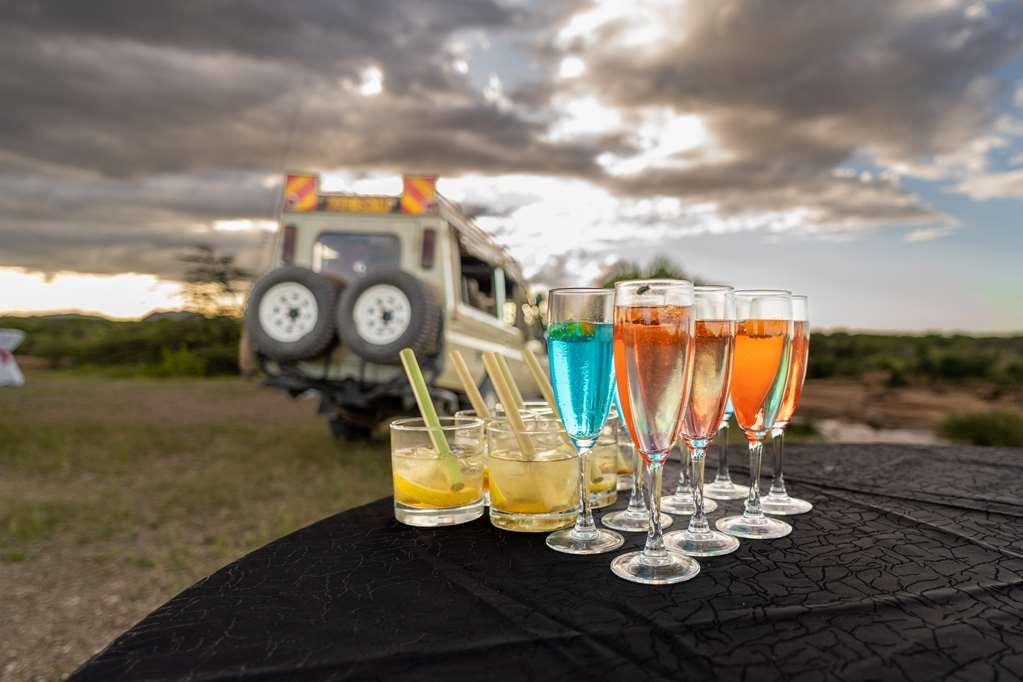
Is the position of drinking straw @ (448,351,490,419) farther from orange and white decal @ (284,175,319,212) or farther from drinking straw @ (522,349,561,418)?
orange and white decal @ (284,175,319,212)

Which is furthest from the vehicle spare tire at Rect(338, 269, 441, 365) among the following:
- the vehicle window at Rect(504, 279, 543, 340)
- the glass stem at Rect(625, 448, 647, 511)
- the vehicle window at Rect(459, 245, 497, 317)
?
the glass stem at Rect(625, 448, 647, 511)

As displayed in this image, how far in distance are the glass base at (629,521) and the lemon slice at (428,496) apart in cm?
24

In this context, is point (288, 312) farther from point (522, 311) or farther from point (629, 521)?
point (629, 521)

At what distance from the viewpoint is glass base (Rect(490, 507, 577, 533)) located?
1177mm

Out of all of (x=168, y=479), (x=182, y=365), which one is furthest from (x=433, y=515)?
(x=182, y=365)

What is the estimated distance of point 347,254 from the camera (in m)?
6.70

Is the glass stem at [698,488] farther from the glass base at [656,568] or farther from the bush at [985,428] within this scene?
the bush at [985,428]

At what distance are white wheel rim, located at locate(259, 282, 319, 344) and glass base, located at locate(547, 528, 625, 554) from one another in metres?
5.10

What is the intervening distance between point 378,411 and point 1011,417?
23.2 feet

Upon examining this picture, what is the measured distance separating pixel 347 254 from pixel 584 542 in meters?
5.95

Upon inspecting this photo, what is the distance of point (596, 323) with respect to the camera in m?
1.14

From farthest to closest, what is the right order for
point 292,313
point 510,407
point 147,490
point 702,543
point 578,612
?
point 147,490 → point 292,313 → point 510,407 → point 702,543 → point 578,612

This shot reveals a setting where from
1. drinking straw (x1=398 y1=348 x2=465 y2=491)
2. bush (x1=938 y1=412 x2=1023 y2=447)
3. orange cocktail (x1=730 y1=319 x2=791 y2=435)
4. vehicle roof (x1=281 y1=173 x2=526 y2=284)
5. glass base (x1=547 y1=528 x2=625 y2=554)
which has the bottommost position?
bush (x1=938 y1=412 x2=1023 y2=447)

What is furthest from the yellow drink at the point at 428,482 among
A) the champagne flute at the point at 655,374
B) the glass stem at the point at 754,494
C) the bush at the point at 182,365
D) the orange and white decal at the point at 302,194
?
the bush at the point at 182,365
